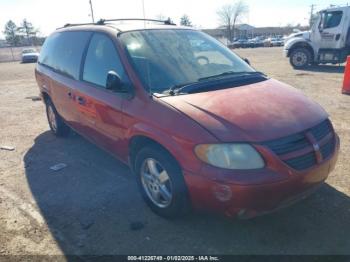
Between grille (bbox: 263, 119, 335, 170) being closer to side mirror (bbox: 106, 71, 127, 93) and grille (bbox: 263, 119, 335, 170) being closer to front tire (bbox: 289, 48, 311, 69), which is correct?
side mirror (bbox: 106, 71, 127, 93)

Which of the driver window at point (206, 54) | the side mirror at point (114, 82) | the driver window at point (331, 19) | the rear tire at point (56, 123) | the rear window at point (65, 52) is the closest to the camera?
the side mirror at point (114, 82)

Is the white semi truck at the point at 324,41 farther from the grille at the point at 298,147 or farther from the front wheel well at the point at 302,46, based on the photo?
the grille at the point at 298,147

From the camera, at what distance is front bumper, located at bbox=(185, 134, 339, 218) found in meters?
2.42

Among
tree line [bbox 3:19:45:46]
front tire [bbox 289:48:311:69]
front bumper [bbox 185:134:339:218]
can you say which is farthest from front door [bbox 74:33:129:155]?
tree line [bbox 3:19:45:46]

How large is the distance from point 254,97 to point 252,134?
2.10 feet

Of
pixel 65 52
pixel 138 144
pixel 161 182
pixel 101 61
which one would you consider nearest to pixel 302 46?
pixel 65 52

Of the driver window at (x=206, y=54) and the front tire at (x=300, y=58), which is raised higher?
the driver window at (x=206, y=54)

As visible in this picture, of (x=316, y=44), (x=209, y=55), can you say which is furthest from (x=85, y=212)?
(x=316, y=44)

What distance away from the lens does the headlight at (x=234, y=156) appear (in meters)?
2.47

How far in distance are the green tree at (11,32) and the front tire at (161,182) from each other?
89526 mm

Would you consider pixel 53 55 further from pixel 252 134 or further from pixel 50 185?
pixel 252 134

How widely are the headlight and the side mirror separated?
1.19 m

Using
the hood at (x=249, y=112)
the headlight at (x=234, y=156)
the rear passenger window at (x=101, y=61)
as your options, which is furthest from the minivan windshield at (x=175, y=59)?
the headlight at (x=234, y=156)

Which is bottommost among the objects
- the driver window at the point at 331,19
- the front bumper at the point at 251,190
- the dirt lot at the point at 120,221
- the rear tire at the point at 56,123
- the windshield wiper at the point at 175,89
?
the dirt lot at the point at 120,221
